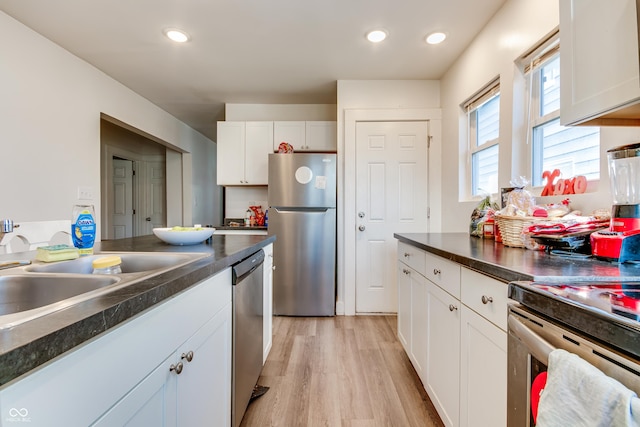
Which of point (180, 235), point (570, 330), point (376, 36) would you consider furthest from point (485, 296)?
point (376, 36)

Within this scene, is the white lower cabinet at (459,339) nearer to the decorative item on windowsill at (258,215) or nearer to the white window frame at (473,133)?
the white window frame at (473,133)

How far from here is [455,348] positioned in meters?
1.22

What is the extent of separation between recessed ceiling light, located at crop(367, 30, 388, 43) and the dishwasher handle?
6.11 ft

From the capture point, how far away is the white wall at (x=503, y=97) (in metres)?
1.31

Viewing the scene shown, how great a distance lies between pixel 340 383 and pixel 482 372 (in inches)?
41.7

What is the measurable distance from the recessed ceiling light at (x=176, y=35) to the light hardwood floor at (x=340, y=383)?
8.43ft

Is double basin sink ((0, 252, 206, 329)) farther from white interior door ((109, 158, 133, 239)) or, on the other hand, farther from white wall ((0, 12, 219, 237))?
white interior door ((109, 158, 133, 239))

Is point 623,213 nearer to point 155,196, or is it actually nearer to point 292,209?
point 292,209

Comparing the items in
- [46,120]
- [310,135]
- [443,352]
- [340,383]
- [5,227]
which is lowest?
[340,383]

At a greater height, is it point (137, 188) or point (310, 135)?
point (310, 135)

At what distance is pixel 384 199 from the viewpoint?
304 cm

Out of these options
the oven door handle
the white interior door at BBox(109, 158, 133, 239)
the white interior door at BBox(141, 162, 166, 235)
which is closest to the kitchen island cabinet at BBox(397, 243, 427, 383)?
the oven door handle

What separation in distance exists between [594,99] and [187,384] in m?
1.59

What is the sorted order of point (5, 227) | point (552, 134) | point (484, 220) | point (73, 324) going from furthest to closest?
point (484, 220), point (552, 134), point (5, 227), point (73, 324)
